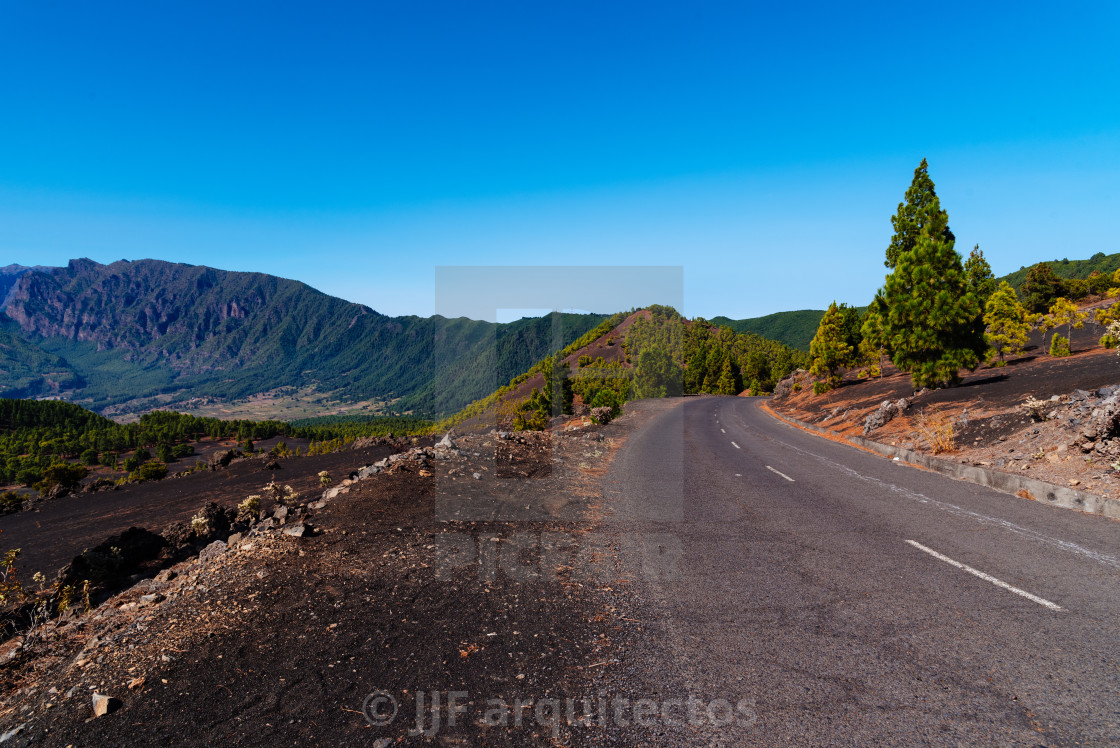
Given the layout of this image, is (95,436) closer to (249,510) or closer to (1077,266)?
(249,510)

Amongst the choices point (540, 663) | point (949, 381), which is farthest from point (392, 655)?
point (949, 381)

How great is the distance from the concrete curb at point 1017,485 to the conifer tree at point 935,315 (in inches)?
392

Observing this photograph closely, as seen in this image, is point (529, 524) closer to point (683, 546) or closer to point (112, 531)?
point (683, 546)

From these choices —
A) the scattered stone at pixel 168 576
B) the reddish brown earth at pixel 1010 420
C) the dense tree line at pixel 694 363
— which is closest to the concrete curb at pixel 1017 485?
the reddish brown earth at pixel 1010 420

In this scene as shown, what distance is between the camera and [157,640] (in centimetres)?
444

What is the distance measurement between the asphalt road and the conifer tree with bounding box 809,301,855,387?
1291 inches

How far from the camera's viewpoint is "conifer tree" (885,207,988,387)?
21.9 metres

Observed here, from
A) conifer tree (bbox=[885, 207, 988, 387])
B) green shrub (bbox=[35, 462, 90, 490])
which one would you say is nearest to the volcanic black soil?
conifer tree (bbox=[885, 207, 988, 387])

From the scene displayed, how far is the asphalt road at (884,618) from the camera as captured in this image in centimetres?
313

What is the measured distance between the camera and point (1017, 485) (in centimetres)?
971

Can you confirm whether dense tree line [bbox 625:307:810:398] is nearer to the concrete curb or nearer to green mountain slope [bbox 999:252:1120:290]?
the concrete curb

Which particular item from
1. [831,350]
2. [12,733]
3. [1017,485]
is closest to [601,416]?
[831,350]

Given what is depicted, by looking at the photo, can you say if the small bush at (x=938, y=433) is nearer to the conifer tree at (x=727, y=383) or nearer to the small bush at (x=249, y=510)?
the small bush at (x=249, y=510)

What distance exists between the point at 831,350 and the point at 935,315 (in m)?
17.9
